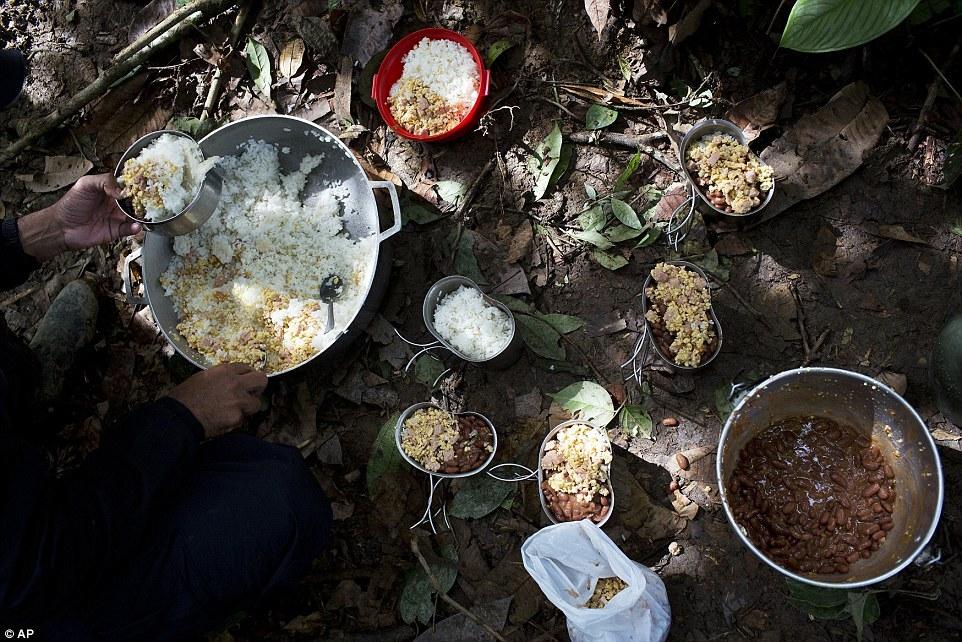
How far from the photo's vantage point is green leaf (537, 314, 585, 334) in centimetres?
257

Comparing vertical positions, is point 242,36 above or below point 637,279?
above

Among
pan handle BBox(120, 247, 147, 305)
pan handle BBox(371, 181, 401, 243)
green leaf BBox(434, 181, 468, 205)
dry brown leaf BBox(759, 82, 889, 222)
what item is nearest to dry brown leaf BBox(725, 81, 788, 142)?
dry brown leaf BBox(759, 82, 889, 222)

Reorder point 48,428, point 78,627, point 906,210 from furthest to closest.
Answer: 1. point 48,428
2. point 906,210
3. point 78,627

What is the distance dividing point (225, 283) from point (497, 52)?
1440 millimetres

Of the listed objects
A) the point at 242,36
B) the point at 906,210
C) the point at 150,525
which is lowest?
the point at 150,525

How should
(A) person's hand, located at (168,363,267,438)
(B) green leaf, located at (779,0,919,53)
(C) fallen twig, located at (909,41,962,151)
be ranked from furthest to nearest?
(C) fallen twig, located at (909,41,962,151), (A) person's hand, located at (168,363,267,438), (B) green leaf, located at (779,0,919,53)

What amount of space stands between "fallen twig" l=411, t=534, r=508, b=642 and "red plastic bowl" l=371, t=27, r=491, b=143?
1575mm

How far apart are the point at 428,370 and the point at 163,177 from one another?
1.16m

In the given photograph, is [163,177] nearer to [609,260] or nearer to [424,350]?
[424,350]

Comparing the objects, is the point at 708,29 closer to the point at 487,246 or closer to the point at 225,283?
the point at 487,246

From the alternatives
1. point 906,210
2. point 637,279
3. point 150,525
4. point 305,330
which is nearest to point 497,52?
point 637,279

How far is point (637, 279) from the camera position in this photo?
102 inches

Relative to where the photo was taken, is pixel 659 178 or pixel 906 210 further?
pixel 659 178

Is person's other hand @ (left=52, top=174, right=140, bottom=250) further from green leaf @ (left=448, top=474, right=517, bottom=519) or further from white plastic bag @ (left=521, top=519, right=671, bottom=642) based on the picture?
white plastic bag @ (left=521, top=519, right=671, bottom=642)
